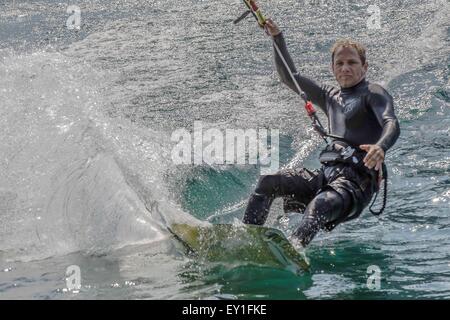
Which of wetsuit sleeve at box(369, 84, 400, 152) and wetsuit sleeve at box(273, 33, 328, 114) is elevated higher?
wetsuit sleeve at box(273, 33, 328, 114)

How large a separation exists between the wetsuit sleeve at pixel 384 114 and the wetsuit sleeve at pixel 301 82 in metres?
0.69

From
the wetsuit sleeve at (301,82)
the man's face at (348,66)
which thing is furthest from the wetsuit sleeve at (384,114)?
the wetsuit sleeve at (301,82)

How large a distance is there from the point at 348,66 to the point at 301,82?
70 cm

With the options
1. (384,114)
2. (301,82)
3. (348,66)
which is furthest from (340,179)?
(301,82)

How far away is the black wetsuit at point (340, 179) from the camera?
6820 mm

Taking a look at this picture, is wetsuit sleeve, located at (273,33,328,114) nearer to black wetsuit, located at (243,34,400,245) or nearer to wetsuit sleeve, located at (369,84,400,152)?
black wetsuit, located at (243,34,400,245)

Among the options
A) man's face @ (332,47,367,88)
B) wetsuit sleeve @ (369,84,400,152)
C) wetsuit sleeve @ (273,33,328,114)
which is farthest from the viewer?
wetsuit sleeve @ (273,33,328,114)

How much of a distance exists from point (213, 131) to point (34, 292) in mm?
5433

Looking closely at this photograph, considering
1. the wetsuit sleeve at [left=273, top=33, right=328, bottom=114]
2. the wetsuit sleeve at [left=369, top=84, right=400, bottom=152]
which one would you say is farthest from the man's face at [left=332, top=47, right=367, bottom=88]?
the wetsuit sleeve at [left=273, top=33, right=328, bottom=114]

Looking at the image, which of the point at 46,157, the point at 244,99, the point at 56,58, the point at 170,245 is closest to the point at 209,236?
the point at 170,245

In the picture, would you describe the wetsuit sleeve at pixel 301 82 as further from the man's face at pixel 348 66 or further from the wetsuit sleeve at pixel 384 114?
the wetsuit sleeve at pixel 384 114

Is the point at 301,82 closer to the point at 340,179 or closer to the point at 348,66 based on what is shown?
the point at 348,66

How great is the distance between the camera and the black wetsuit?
6820mm

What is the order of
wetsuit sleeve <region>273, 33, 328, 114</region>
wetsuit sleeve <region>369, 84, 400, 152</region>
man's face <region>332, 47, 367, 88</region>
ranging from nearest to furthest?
wetsuit sleeve <region>369, 84, 400, 152</region>, man's face <region>332, 47, 367, 88</region>, wetsuit sleeve <region>273, 33, 328, 114</region>
